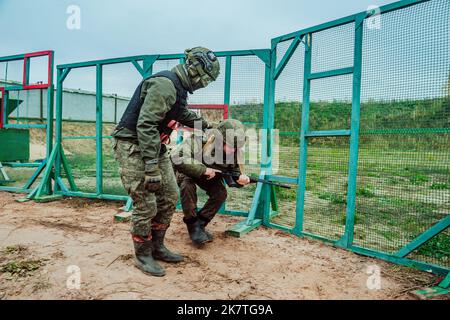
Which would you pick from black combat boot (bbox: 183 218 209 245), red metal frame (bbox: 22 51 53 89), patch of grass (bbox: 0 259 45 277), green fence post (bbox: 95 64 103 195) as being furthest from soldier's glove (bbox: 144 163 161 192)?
red metal frame (bbox: 22 51 53 89)

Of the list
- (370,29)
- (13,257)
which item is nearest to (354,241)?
(370,29)

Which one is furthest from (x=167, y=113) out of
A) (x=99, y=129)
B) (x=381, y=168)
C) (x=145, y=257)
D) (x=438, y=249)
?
(x=99, y=129)

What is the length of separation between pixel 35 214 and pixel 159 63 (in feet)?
10.6

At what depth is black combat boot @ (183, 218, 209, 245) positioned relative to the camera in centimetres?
388

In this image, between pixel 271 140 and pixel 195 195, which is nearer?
pixel 195 195

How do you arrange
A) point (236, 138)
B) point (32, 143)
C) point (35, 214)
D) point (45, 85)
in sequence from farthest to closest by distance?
point (32, 143), point (45, 85), point (35, 214), point (236, 138)

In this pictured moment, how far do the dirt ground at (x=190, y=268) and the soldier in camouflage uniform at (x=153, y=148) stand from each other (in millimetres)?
293

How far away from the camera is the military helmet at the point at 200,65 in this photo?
3174 millimetres

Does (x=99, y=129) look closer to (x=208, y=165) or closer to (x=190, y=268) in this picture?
(x=208, y=165)

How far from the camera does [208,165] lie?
160 inches

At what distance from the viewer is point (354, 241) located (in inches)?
162

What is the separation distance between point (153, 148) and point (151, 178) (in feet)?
0.88

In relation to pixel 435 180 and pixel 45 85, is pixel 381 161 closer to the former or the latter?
pixel 435 180

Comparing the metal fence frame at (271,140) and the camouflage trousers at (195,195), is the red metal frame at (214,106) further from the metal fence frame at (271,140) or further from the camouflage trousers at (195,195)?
Answer: the camouflage trousers at (195,195)
